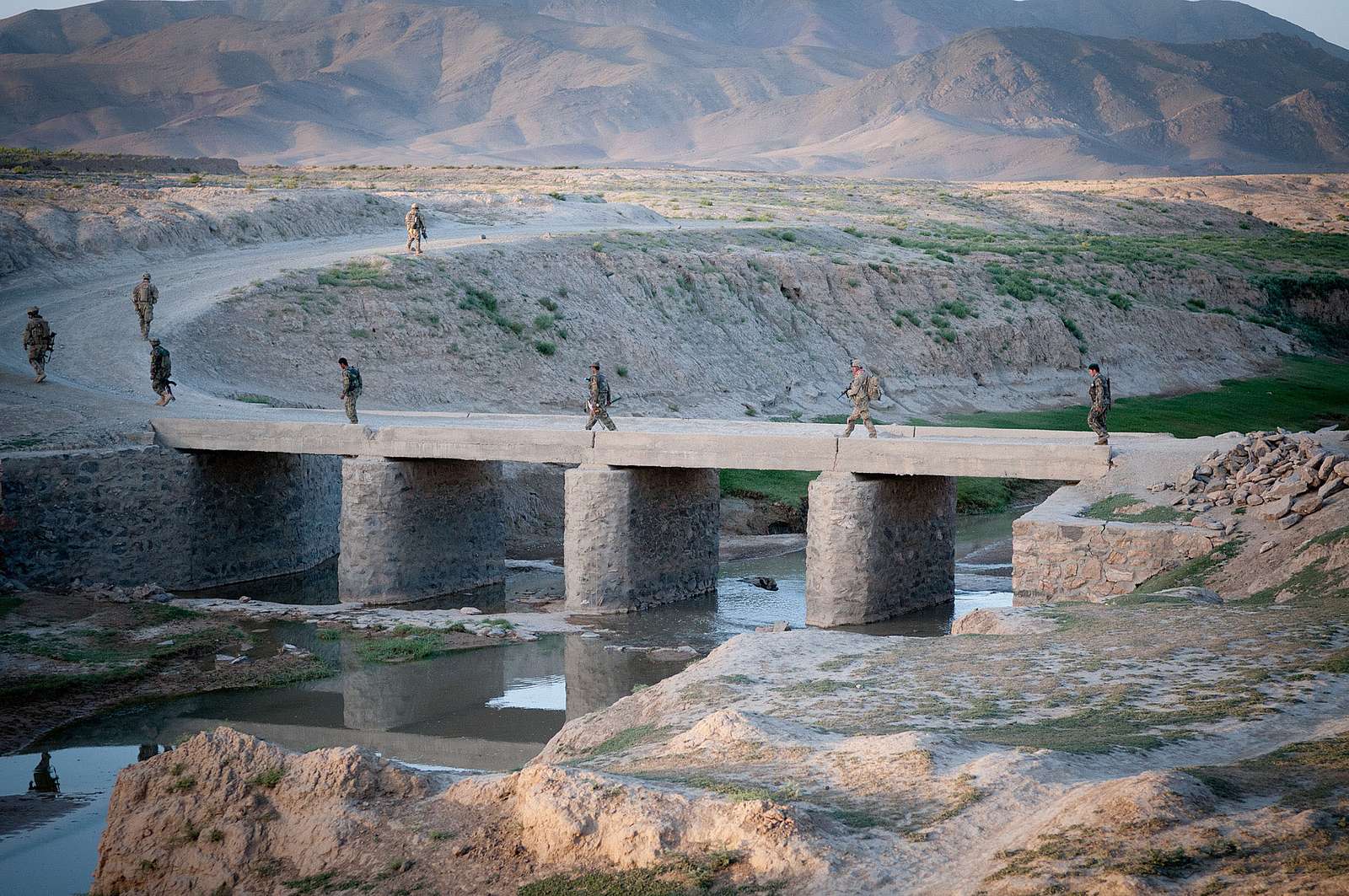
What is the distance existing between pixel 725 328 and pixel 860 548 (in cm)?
2472

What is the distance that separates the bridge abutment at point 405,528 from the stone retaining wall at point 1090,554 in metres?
11.2

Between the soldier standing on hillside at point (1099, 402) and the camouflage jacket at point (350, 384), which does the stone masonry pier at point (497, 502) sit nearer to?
the soldier standing on hillside at point (1099, 402)

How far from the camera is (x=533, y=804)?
9.97 metres

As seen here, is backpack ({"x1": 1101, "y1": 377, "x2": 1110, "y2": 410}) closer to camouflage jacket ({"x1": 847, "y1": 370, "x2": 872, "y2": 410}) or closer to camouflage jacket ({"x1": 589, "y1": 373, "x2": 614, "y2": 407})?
camouflage jacket ({"x1": 847, "y1": 370, "x2": 872, "y2": 410})

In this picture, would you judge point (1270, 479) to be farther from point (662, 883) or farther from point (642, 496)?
point (662, 883)

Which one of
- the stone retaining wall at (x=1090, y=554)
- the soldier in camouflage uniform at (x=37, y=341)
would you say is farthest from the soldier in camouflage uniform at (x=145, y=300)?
the stone retaining wall at (x=1090, y=554)

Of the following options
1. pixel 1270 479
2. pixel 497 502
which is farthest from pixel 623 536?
pixel 1270 479

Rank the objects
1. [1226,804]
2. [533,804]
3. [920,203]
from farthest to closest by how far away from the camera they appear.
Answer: [920,203] < [533,804] < [1226,804]

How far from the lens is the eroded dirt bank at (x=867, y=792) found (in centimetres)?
892

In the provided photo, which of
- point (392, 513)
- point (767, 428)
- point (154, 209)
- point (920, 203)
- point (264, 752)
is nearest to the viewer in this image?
point (264, 752)

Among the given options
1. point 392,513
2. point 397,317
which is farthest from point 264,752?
point 397,317

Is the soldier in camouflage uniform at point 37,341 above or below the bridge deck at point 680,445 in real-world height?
above

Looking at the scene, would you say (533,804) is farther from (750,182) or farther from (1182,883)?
(750,182)

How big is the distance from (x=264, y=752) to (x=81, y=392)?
71.1ft
